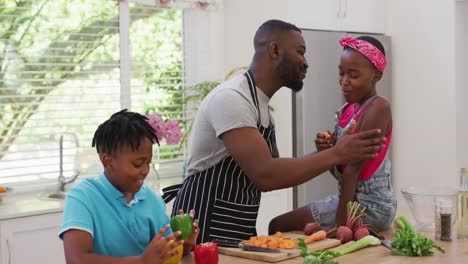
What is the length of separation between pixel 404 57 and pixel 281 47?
287 centimetres

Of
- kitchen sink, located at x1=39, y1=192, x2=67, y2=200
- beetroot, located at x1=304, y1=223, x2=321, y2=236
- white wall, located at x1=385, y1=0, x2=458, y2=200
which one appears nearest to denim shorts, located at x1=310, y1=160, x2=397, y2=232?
beetroot, located at x1=304, y1=223, x2=321, y2=236

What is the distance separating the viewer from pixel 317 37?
4.41m

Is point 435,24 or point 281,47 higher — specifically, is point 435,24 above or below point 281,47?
above

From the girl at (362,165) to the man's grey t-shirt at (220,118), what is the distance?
0.31 meters

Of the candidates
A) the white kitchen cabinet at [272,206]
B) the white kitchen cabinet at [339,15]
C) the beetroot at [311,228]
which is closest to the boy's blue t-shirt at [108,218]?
the beetroot at [311,228]

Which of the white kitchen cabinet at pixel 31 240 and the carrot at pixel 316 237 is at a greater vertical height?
the carrot at pixel 316 237

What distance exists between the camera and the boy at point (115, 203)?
68.5 inches

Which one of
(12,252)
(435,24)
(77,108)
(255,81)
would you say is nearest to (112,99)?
(77,108)

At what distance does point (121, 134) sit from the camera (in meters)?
1.83

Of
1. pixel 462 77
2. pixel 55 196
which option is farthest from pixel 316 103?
pixel 55 196

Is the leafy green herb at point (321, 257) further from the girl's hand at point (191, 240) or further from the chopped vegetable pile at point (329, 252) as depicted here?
the girl's hand at point (191, 240)

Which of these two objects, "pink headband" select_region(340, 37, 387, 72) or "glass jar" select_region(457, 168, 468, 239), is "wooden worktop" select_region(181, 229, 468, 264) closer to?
"glass jar" select_region(457, 168, 468, 239)

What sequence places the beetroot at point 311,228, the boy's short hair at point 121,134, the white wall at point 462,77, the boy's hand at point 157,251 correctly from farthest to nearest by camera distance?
the white wall at point 462,77, the beetroot at point 311,228, the boy's short hair at point 121,134, the boy's hand at point 157,251

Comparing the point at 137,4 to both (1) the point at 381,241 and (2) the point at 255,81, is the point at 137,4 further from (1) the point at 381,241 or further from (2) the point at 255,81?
(1) the point at 381,241
